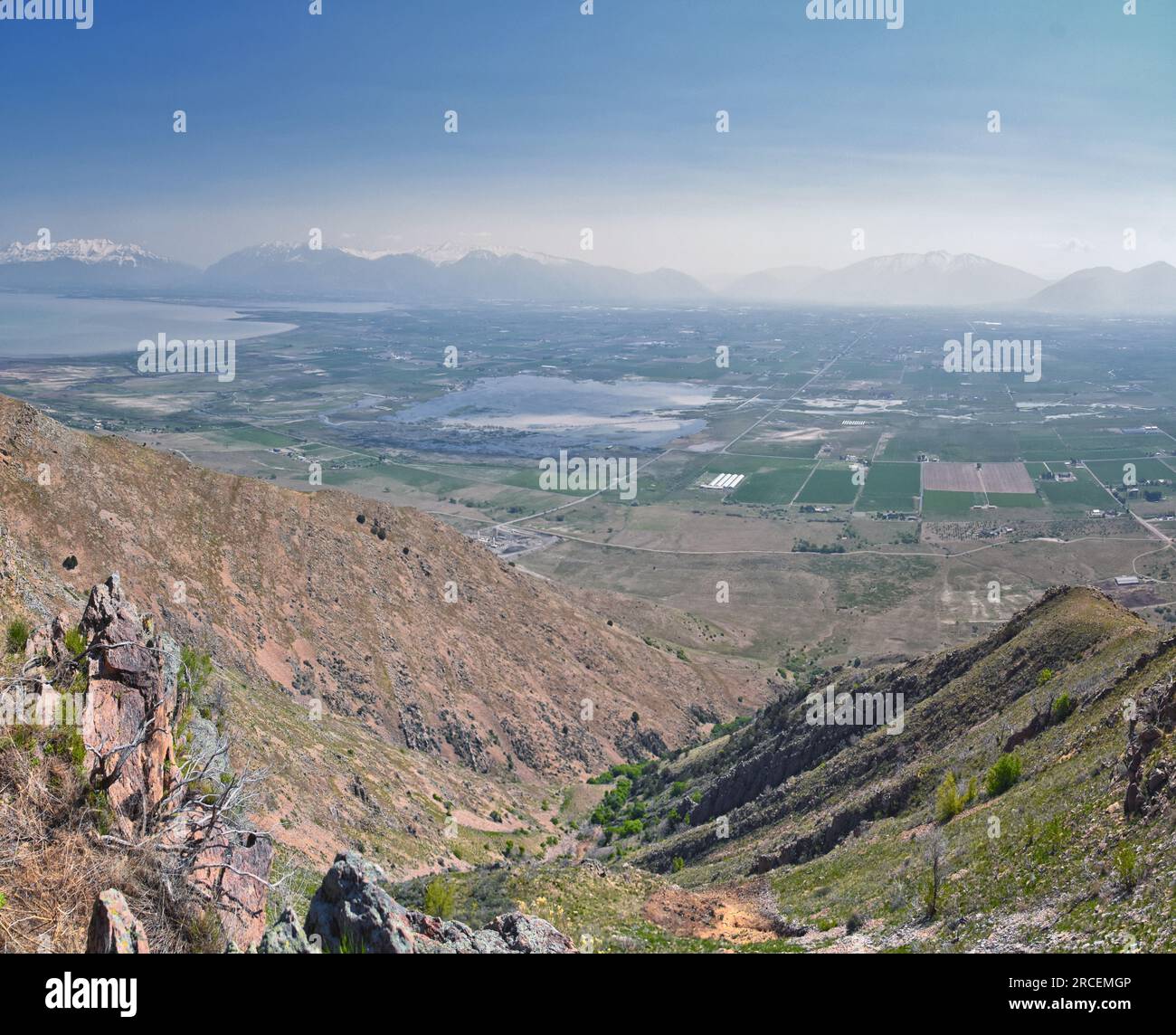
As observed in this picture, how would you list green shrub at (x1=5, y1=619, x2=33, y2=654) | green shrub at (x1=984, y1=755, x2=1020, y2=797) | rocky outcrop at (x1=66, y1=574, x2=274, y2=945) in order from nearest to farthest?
rocky outcrop at (x1=66, y1=574, x2=274, y2=945) → green shrub at (x1=5, y1=619, x2=33, y2=654) → green shrub at (x1=984, y1=755, x2=1020, y2=797)

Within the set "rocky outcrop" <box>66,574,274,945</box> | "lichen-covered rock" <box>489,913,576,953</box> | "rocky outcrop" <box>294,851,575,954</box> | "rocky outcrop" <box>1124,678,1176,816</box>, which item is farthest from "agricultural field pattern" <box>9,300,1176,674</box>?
"rocky outcrop" <box>294,851,575,954</box>

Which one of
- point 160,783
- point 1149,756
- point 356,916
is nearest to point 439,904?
point 160,783

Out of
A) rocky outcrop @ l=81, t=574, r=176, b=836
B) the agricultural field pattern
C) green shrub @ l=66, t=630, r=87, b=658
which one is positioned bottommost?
the agricultural field pattern

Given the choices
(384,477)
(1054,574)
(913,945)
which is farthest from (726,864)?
(384,477)

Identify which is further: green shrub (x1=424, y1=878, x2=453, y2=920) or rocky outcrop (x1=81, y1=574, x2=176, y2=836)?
green shrub (x1=424, y1=878, x2=453, y2=920)

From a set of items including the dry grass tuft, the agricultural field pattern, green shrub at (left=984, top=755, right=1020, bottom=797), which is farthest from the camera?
the agricultural field pattern

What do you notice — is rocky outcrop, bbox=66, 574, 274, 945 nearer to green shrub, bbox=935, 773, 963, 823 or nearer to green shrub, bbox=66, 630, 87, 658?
green shrub, bbox=66, 630, 87, 658

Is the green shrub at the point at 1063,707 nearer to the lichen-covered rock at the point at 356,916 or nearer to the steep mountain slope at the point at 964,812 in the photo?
the steep mountain slope at the point at 964,812
